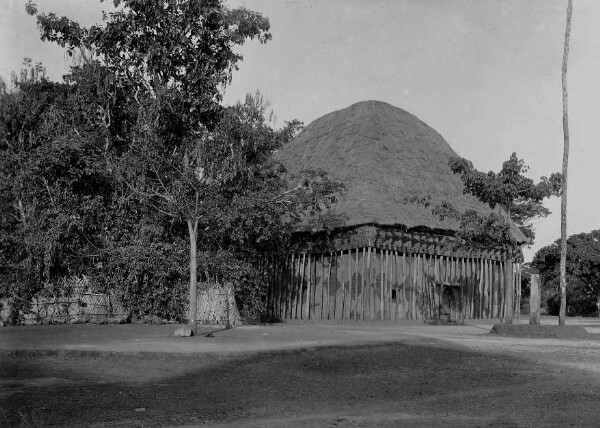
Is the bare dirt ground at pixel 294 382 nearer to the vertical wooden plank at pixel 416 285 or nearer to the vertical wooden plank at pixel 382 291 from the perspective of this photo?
the vertical wooden plank at pixel 382 291

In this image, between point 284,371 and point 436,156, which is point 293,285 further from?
point 284,371

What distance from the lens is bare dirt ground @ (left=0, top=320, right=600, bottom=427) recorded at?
22.9 ft

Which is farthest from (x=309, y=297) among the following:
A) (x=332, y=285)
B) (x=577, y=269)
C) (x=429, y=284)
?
(x=577, y=269)

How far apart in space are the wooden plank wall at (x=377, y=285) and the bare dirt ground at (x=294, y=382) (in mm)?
10009

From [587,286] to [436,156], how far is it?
22.1 metres

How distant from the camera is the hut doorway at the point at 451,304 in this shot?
2804 cm

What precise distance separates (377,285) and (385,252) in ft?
4.38

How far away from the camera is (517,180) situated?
20922 mm

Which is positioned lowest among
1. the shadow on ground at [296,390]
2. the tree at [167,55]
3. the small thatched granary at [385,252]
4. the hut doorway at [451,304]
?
the shadow on ground at [296,390]

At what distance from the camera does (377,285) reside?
25.6 m

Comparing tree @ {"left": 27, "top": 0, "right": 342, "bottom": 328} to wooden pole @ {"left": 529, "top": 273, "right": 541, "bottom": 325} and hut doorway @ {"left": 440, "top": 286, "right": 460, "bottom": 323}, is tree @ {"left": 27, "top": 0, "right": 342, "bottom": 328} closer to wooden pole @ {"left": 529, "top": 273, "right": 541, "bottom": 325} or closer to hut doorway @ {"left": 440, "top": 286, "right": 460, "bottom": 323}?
wooden pole @ {"left": 529, "top": 273, "right": 541, "bottom": 325}

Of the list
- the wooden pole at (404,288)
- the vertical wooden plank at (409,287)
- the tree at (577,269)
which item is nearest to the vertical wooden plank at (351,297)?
the wooden pole at (404,288)

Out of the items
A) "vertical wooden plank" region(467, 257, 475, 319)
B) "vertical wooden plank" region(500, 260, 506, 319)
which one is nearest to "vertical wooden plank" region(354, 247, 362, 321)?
"vertical wooden plank" region(467, 257, 475, 319)

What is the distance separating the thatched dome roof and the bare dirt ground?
1181cm
